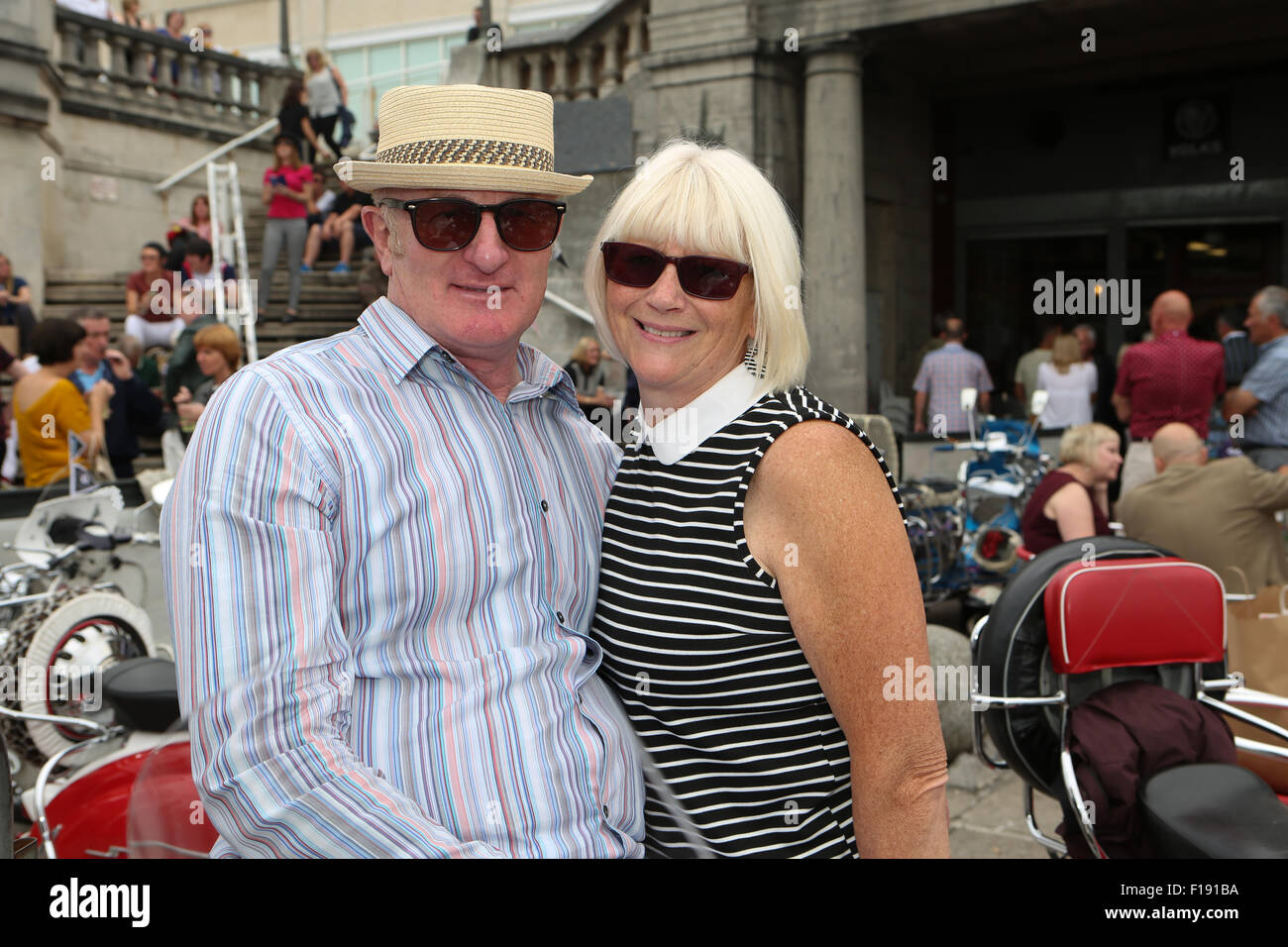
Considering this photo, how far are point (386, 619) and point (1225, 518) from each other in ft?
16.4

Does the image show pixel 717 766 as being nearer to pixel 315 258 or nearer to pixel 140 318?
pixel 140 318

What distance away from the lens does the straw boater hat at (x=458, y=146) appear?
1938mm

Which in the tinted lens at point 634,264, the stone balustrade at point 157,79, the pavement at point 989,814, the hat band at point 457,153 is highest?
the stone balustrade at point 157,79

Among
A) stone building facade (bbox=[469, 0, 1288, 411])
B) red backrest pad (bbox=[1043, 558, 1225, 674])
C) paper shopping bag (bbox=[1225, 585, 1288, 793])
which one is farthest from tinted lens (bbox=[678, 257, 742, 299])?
stone building facade (bbox=[469, 0, 1288, 411])

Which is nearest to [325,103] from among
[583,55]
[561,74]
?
[561,74]

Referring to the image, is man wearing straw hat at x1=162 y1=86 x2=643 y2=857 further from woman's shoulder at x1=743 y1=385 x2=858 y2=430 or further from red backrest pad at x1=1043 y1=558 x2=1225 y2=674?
red backrest pad at x1=1043 y1=558 x2=1225 y2=674

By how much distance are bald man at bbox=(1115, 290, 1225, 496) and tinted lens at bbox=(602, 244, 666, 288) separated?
7.04m

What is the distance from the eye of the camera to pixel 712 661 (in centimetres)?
183

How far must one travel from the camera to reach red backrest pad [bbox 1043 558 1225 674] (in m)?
3.11

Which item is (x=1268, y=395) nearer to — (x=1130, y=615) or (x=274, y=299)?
(x=1130, y=615)

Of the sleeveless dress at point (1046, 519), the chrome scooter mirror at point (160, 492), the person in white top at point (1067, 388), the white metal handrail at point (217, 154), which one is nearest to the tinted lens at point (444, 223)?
the chrome scooter mirror at point (160, 492)

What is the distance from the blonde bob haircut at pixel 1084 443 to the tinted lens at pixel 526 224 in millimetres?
4771

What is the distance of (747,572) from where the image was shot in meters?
1.82

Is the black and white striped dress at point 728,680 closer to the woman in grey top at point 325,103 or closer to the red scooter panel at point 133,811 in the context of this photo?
the red scooter panel at point 133,811
